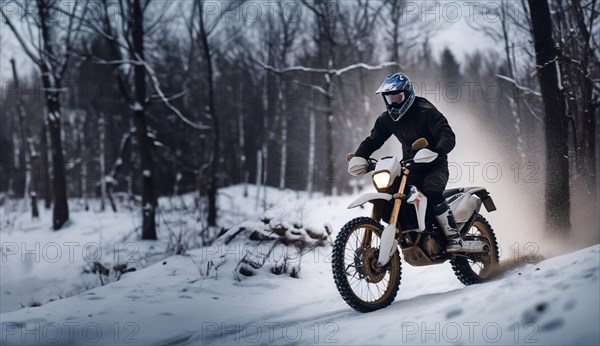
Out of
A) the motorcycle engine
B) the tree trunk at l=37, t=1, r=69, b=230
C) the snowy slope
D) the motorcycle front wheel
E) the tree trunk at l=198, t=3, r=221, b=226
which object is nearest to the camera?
the snowy slope

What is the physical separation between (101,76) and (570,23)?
94.5ft

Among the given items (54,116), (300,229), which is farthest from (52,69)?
(300,229)

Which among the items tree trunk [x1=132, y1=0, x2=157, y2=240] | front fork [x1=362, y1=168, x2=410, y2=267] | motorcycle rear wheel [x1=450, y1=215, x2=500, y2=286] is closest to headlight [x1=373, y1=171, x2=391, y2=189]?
front fork [x1=362, y1=168, x2=410, y2=267]

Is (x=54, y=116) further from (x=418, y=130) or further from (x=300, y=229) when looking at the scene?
(x=418, y=130)

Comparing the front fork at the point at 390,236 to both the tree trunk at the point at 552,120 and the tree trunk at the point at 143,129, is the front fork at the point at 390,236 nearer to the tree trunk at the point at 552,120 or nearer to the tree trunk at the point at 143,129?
the tree trunk at the point at 552,120

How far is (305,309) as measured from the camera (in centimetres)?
594

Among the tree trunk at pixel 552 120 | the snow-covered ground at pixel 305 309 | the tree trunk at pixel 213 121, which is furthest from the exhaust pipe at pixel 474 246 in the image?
the tree trunk at pixel 213 121

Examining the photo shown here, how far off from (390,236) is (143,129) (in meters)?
12.3

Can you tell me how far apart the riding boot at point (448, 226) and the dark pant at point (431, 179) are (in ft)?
0.23

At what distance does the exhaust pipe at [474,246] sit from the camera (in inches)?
219

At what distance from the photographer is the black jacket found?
5406mm

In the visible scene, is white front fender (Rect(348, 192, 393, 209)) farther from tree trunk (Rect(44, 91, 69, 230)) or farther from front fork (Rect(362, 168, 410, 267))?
tree trunk (Rect(44, 91, 69, 230))

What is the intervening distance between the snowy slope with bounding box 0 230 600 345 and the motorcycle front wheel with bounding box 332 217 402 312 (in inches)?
6.8

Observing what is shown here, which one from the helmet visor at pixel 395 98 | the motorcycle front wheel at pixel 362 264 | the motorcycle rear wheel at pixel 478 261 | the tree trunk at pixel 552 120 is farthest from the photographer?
the tree trunk at pixel 552 120
